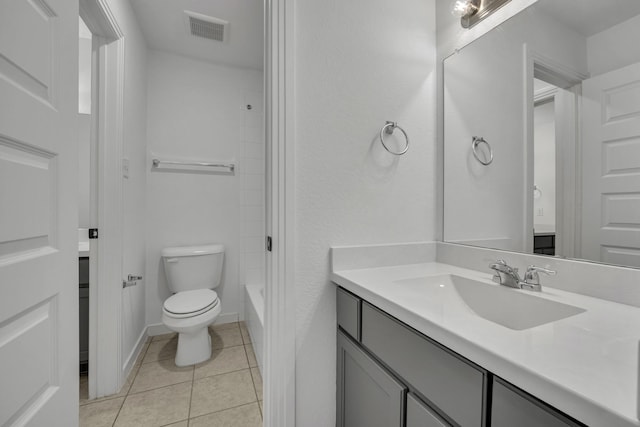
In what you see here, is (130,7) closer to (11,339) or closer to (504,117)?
(11,339)

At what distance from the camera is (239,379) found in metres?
1.70

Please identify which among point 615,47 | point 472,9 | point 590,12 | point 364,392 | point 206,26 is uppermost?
point 206,26

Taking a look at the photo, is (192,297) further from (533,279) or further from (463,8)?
(463,8)

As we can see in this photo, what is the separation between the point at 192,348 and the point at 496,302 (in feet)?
6.07

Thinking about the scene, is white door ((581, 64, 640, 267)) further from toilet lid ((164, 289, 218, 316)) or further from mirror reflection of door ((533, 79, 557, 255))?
toilet lid ((164, 289, 218, 316))

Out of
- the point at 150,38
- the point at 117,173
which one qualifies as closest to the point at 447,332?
the point at 117,173

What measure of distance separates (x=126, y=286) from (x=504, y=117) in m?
2.18

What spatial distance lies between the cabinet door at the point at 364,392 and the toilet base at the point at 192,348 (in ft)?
3.93

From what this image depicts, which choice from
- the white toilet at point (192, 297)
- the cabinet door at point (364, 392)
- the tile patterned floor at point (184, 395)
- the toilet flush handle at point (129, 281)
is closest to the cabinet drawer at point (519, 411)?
the cabinet door at point (364, 392)

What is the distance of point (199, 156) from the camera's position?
2412mm

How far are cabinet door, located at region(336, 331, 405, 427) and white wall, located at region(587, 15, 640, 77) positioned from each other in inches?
42.7

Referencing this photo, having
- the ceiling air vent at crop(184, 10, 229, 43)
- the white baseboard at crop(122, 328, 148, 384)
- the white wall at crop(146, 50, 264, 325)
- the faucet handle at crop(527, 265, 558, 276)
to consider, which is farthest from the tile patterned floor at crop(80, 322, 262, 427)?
the ceiling air vent at crop(184, 10, 229, 43)

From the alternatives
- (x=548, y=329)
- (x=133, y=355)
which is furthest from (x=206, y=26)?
(x=548, y=329)

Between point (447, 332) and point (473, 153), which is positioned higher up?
point (473, 153)
